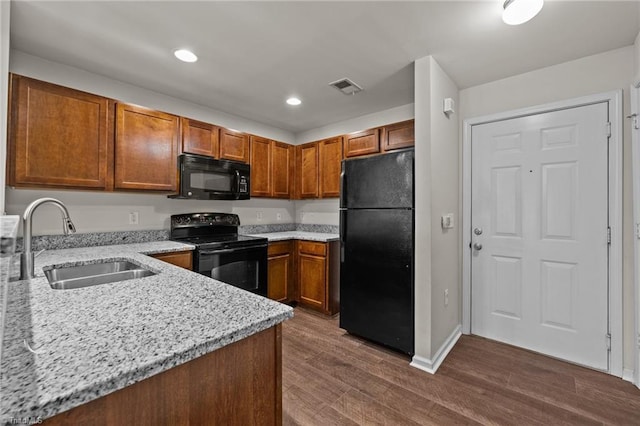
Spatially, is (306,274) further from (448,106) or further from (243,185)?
(448,106)

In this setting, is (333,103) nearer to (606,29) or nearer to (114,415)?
(606,29)

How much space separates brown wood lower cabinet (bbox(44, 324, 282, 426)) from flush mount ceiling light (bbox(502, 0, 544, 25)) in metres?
2.05

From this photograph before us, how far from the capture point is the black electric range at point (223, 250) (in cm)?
265

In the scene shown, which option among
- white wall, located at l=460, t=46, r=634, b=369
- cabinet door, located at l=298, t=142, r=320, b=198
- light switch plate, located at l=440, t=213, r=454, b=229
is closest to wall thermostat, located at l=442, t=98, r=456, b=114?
white wall, located at l=460, t=46, r=634, b=369

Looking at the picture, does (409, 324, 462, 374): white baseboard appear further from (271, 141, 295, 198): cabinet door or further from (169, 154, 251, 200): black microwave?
(271, 141, 295, 198): cabinet door

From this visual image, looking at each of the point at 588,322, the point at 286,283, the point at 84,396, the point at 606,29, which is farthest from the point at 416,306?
the point at 606,29

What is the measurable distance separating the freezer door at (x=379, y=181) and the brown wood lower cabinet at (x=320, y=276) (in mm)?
754

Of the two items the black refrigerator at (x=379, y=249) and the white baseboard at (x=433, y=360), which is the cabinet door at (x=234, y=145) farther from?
the white baseboard at (x=433, y=360)

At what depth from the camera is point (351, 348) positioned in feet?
8.18

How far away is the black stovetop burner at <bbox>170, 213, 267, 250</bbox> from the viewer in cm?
289

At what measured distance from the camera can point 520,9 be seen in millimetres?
1587

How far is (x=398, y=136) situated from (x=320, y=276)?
5.81 ft

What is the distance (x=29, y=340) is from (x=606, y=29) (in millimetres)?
3270

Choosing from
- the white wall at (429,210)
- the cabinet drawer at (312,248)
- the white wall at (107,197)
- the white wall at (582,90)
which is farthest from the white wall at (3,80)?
the white wall at (582,90)
